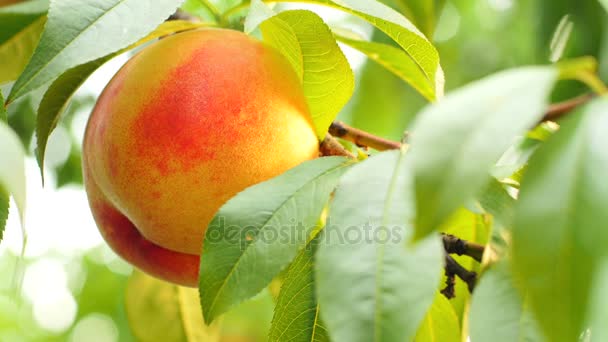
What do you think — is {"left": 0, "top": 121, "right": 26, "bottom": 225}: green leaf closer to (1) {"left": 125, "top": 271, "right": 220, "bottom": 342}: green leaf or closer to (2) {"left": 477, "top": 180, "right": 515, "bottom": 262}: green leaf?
(2) {"left": 477, "top": 180, "right": 515, "bottom": 262}: green leaf

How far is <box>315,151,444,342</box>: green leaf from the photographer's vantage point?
0.49 m

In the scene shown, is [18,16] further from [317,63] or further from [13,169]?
[13,169]

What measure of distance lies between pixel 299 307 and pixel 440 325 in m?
0.17

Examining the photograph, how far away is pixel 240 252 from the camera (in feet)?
2.09

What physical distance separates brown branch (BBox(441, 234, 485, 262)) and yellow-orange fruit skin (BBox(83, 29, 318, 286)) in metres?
0.19

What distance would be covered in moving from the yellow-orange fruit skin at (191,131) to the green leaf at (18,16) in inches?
12.1

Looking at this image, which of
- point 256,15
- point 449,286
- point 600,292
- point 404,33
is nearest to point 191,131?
point 256,15

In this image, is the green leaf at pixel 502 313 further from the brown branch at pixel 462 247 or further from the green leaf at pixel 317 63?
the green leaf at pixel 317 63

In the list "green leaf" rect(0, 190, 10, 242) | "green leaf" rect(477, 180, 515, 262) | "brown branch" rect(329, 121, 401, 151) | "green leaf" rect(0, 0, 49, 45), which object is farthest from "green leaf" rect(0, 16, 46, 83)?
"green leaf" rect(477, 180, 515, 262)

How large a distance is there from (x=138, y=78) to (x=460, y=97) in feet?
1.62

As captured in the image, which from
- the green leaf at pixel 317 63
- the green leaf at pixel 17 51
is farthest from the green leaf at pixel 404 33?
the green leaf at pixel 17 51

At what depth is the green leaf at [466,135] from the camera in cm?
35

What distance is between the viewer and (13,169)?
0.41 meters

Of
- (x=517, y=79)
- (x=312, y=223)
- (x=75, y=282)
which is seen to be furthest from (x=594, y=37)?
(x=75, y=282)
